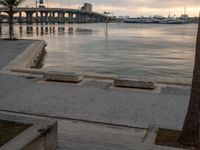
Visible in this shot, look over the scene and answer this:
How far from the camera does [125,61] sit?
34.8 m

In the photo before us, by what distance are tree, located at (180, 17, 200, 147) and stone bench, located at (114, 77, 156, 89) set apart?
691cm

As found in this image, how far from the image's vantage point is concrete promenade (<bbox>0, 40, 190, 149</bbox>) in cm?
1023

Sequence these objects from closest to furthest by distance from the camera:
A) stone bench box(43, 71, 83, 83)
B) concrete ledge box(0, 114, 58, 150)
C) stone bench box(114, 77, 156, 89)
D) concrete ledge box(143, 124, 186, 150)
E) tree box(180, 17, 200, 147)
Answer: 1. concrete ledge box(0, 114, 58, 150)
2. tree box(180, 17, 200, 147)
3. concrete ledge box(143, 124, 186, 150)
4. stone bench box(114, 77, 156, 89)
5. stone bench box(43, 71, 83, 83)

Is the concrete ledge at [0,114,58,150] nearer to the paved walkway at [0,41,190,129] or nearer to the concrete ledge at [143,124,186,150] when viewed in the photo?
the concrete ledge at [143,124,186,150]

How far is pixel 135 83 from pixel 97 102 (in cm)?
282

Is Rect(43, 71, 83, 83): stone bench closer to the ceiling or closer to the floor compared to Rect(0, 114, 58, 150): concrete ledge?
closer to the floor

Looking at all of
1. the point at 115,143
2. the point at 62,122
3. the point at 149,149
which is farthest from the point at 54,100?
the point at 149,149

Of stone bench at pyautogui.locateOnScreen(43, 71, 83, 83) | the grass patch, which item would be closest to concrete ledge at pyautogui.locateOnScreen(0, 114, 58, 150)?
the grass patch

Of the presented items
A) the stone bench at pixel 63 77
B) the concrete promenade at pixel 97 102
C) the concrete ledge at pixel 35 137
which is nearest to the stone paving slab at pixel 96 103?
the concrete promenade at pixel 97 102

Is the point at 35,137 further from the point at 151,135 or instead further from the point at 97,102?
the point at 97,102

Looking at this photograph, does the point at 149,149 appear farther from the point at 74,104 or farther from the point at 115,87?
the point at 115,87

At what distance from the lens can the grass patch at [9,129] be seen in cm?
631

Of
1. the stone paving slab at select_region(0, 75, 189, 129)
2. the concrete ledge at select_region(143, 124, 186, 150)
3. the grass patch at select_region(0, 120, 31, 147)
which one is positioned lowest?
the stone paving slab at select_region(0, 75, 189, 129)

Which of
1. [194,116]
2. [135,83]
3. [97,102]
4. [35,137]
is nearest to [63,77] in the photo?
[135,83]
